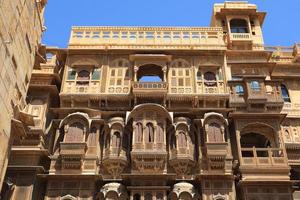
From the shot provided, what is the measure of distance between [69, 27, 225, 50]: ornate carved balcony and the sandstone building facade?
0.07 m

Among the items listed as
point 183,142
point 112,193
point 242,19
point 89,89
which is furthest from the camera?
point 242,19

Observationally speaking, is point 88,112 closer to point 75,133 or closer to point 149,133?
point 75,133

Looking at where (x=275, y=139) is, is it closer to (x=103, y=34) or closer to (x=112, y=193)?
(x=112, y=193)

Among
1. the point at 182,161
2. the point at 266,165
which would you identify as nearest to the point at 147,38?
the point at 182,161

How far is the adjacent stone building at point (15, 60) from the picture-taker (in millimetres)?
14492

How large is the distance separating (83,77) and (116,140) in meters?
4.87

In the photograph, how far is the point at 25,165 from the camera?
19453 mm

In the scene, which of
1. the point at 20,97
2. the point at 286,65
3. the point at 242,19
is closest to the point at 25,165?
the point at 20,97

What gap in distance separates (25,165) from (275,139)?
13.3 metres

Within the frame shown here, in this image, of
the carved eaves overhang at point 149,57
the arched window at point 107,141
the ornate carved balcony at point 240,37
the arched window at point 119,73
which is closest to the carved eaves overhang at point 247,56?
the ornate carved balcony at point 240,37

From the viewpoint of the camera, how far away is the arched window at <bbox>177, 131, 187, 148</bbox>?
20.2m

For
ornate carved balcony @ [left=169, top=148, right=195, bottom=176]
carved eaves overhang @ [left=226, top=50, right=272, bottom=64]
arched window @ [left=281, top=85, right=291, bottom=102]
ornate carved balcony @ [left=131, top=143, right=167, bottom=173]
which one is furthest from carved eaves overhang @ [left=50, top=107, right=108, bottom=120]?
arched window @ [left=281, top=85, right=291, bottom=102]

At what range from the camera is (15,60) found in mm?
15727

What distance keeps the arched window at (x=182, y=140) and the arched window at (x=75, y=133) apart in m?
5.21
